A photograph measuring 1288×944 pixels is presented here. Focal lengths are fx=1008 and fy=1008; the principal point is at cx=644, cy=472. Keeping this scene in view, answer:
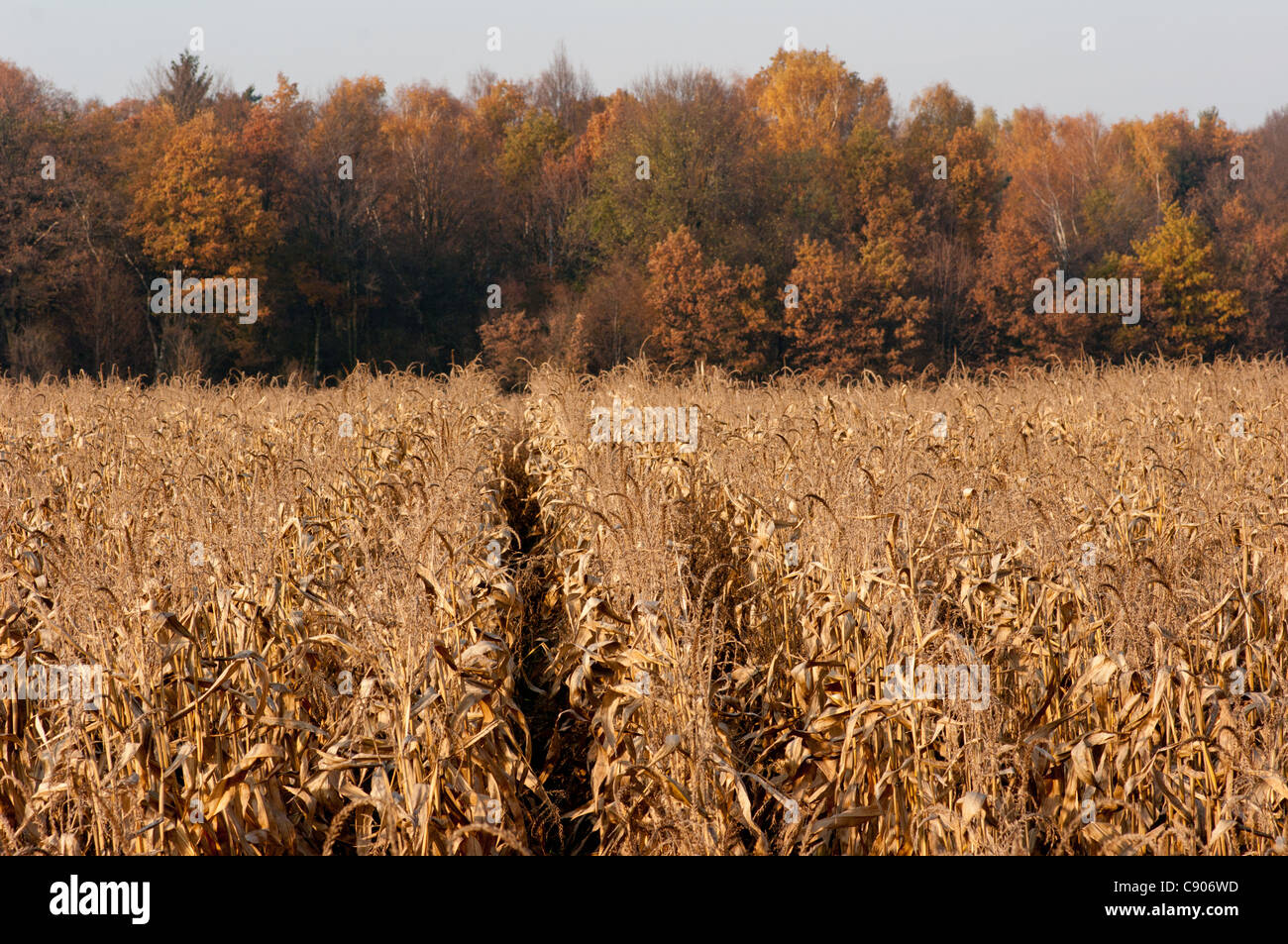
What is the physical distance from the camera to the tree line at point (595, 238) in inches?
1337

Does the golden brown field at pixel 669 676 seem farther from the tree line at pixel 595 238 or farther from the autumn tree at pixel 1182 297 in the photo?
the autumn tree at pixel 1182 297

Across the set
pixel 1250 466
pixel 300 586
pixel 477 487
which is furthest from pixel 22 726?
pixel 1250 466

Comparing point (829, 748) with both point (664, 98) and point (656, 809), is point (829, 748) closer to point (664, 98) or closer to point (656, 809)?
point (656, 809)

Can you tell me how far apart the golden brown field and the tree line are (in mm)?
25459

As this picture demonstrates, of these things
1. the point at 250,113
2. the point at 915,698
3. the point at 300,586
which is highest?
the point at 250,113

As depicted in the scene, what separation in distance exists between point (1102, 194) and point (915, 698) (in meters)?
51.5

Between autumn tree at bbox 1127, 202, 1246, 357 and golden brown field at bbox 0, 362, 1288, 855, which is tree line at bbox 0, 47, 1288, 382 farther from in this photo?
golden brown field at bbox 0, 362, 1288, 855

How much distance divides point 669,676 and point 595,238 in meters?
40.1


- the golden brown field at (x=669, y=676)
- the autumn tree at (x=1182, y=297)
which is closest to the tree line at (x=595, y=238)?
the autumn tree at (x=1182, y=297)

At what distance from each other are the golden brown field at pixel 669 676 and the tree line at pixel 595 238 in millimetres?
25459

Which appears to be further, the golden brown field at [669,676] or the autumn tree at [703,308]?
the autumn tree at [703,308]

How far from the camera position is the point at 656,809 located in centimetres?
396

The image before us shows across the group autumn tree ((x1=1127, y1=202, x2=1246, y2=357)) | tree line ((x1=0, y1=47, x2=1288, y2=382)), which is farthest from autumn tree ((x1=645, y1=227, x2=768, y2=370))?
autumn tree ((x1=1127, y1=202, x2=1246, y2=357))

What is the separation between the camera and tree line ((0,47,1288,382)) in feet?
111
